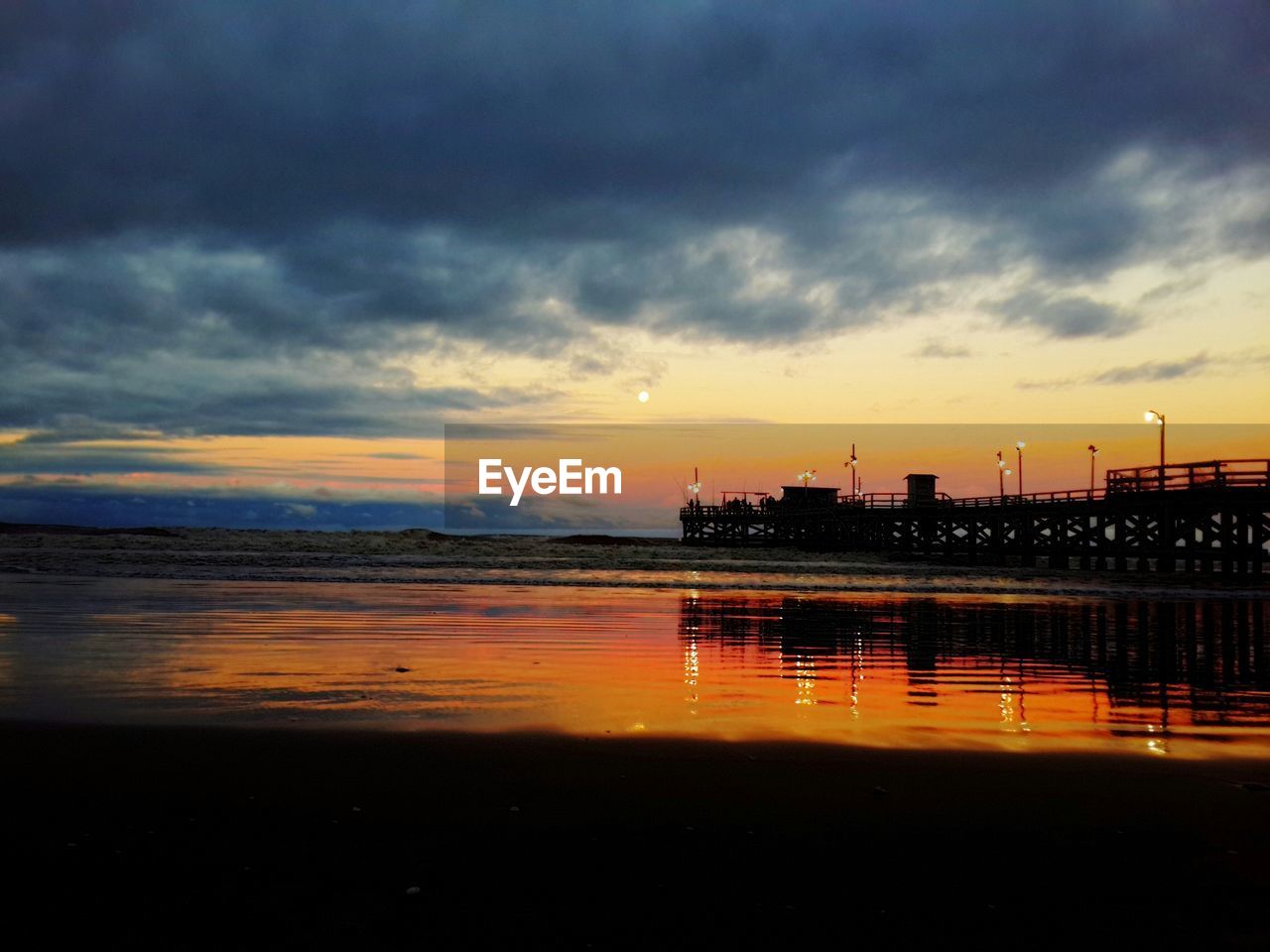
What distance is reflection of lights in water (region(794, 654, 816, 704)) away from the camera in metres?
8.16

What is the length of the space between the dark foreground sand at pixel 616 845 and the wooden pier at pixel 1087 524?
3776 cm

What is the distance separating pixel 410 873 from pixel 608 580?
2372cm

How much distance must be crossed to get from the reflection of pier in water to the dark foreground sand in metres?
2.33

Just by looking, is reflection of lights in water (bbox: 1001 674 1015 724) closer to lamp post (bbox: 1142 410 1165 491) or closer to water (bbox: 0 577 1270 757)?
water (bbox: 0 577 1270 757)

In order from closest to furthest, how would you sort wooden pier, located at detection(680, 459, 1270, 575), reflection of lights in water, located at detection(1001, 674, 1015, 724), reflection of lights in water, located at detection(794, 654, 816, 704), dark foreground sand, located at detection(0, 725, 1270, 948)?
dark foreground sand, located at detection(0, 725, 1270, 948) → reflection of lights in water, located at detection(1001, 674, 1015, 724) → reflection of lights in water, located at detection(794, 654, 816, 704) → wooden pier, located at detection(680, 459, 1270, 575)

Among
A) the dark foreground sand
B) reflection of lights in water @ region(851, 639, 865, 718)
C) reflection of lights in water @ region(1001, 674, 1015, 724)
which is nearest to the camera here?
the dark foreground sand

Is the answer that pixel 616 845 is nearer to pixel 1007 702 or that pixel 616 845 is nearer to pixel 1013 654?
pixel 1007 702

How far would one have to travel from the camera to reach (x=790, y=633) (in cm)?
1344

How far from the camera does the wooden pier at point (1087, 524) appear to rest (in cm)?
3703

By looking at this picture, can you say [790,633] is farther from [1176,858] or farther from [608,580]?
[608,580]

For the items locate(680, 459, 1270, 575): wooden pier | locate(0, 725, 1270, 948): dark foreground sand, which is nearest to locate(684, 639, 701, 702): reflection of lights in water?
locate(0, 725, 1270, 948): dark foreground sand

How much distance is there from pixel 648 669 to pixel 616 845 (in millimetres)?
5577

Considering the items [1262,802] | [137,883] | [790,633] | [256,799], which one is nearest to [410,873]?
[137,883]

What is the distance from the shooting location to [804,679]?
9.23 metres
